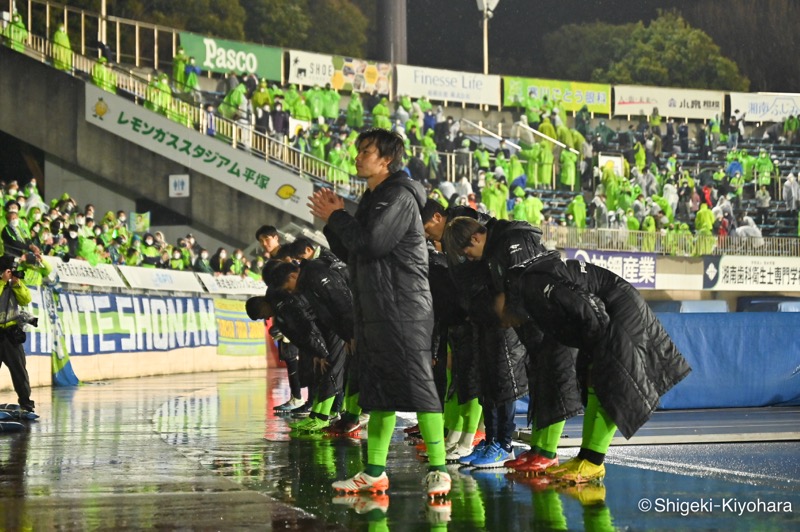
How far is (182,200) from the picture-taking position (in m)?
33.2

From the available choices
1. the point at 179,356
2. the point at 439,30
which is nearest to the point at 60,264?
the point at 179,356

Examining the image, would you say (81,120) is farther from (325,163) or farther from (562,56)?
(562,56)

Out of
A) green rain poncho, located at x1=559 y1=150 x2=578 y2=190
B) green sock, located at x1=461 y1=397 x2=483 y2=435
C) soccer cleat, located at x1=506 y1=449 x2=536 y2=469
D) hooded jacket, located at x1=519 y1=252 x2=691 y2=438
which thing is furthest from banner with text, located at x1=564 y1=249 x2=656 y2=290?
hooded jacket, located at x1=519 y1=252 x2=691 y2=438

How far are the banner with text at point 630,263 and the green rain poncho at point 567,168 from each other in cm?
494

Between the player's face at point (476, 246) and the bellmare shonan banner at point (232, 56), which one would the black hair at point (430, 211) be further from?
the bellmare shonan banner at point (232, 56)

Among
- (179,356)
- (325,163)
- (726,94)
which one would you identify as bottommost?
(179,356)

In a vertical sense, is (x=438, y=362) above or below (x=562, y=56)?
below

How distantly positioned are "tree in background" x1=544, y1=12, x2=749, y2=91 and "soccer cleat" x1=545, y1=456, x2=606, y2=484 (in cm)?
6216

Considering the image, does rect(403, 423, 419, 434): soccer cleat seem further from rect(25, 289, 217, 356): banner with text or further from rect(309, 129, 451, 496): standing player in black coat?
rect(25, 289, 217, 356): banner with text

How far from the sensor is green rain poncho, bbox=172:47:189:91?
36.1 metres

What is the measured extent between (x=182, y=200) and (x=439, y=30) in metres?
38.5

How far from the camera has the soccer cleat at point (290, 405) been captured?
14.0 metres

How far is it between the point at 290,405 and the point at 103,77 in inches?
833

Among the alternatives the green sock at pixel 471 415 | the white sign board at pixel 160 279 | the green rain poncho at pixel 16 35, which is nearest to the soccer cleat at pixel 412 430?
the green sock at pixel 471 415
